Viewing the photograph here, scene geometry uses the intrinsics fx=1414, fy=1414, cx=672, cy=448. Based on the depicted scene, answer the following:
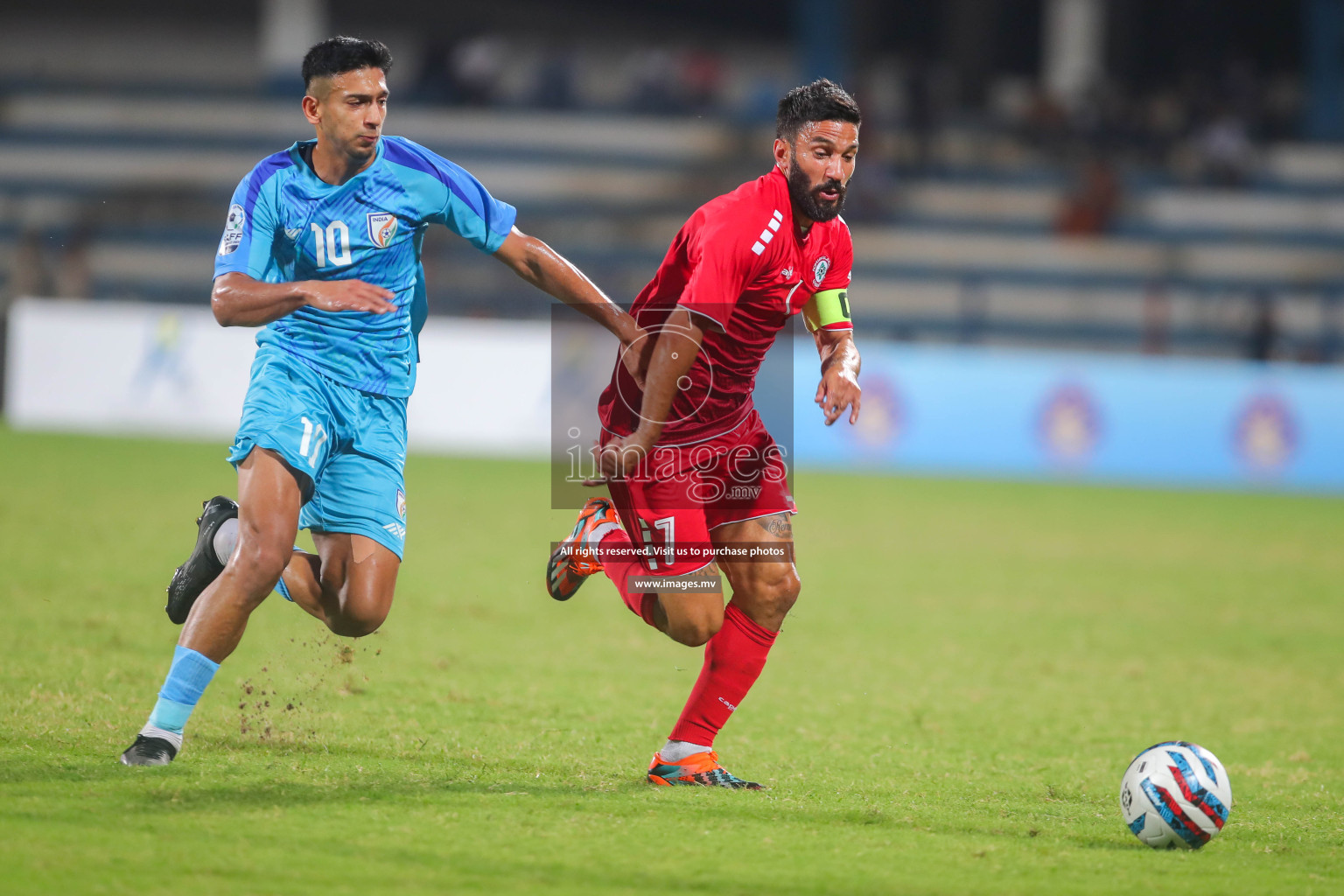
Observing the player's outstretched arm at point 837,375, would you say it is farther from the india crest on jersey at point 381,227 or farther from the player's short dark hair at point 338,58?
the player's short dark hair at point 338,58

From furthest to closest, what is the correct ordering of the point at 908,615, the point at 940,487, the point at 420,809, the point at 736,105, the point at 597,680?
the point at 736,105, the point at 940,487, the point at 908,615, the point at 597,680, the point at 420,809

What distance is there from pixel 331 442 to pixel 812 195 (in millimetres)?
1753

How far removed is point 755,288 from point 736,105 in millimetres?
22633

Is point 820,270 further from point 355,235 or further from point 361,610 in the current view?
point 361,610

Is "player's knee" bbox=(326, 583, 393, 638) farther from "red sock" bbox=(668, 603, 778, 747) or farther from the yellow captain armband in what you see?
the yellow captain armband

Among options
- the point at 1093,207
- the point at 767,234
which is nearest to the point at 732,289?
the point at 767,234

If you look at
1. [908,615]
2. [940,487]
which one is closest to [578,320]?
[940,487]

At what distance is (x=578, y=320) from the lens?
15.3 m

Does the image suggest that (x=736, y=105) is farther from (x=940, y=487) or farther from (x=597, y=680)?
(x=597, y=680)

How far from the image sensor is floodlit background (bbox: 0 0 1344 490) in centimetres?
1596

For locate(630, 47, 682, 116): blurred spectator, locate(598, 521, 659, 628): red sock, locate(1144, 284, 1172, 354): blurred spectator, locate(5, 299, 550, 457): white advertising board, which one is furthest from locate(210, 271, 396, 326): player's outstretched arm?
locate(630, 47, 682, 116): blurred spectator

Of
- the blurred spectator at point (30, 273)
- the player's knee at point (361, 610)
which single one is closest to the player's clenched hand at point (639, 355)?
the player's knee at point (361, 610)

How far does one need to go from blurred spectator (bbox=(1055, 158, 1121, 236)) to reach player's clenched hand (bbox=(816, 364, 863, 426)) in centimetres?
1827

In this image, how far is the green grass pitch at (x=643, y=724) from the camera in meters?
3.71
